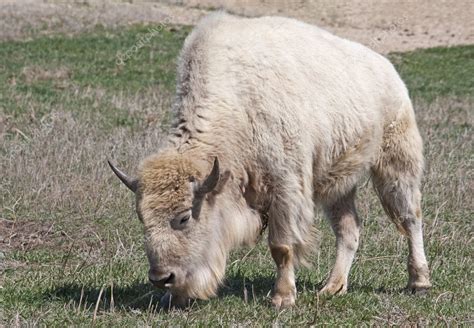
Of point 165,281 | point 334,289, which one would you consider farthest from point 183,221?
point 334,289

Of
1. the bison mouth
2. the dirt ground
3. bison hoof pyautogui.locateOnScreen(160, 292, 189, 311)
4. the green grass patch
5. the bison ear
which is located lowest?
the dirt ground

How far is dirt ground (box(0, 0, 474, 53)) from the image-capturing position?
3479 centimetres

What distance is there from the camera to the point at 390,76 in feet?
27.9

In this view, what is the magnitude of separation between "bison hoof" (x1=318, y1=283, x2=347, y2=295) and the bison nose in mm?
1691

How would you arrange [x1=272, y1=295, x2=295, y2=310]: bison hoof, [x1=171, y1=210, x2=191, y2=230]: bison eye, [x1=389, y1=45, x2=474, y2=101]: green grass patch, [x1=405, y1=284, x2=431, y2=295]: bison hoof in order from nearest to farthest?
[x1=171, y1=210, x2=191, y2=230]: bison eye < [x1=272, y1=295, x2=295, y2=310]: bison hoof < [x1=405, y1=284, x2=431, y2=295]: bison hoof < [x1=389, y1=45, x2=474, y2=101]: green grass patch

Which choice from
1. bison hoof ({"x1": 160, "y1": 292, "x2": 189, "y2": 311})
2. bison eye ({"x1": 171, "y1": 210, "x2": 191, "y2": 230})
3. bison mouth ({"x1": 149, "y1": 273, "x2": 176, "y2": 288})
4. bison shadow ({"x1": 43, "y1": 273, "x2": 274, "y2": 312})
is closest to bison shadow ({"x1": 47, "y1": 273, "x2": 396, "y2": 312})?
bison shadow ({"x1": 43, "y1": 273, "x2": 274, "y2": 312})

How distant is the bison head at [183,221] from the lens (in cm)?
639

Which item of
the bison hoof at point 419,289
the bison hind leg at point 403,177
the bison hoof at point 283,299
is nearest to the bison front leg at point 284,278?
the bison hoof at point 283,299

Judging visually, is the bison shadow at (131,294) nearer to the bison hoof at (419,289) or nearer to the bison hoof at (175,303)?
the bison hoof at (175,303)

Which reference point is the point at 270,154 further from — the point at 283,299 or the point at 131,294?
the point at 131,294

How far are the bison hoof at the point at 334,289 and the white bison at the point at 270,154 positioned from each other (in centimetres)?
2

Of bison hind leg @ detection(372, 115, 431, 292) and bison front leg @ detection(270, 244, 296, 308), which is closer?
bison front leg @ detection(270, 244, 296, 308)

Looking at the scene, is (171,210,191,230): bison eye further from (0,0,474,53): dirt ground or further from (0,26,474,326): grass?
(0,0,474,53): dirt ground

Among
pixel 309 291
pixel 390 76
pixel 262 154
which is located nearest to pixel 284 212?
pixel 262 154
